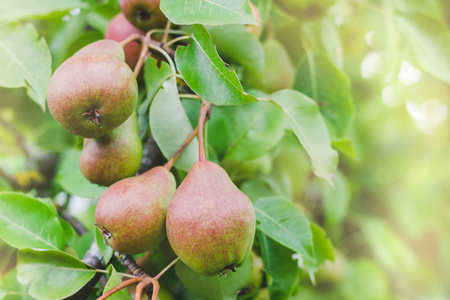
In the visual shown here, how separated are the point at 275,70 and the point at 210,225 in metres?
0.56

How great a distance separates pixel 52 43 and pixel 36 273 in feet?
A: 2.10

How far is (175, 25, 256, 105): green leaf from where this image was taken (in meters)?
0.59

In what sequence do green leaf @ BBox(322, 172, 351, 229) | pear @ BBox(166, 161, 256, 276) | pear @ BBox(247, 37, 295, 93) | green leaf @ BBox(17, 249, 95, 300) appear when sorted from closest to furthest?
pear @ BBox(166, 161, 256, 276) → green leaf @ BBox(17, 249, 95, 300) → pear @ BBox(247, 37, 295, 93) → green leaf @ BBox(322, 172, 351, 229)

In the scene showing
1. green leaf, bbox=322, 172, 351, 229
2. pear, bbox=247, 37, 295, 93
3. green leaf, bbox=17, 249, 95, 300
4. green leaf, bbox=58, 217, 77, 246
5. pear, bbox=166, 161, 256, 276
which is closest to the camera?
pear, bbox=166, 161, 256, 276

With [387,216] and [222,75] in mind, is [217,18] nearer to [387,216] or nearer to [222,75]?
[222,75]

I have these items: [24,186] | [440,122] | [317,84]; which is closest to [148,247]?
[317,84]

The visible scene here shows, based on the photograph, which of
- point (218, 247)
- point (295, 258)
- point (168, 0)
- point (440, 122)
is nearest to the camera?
point (218, 247)

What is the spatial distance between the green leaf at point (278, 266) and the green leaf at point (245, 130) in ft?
0.60

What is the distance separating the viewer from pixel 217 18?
608 mm

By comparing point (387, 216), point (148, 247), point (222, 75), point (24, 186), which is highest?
point (222, 75)

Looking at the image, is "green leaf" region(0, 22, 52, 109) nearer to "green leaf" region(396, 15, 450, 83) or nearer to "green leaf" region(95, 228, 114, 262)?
"green leaf" region(95, 228, 114, 262)

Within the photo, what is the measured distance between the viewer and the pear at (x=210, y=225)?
1.73 feet

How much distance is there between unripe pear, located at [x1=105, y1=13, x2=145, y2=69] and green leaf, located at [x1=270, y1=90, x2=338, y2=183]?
0.27 m

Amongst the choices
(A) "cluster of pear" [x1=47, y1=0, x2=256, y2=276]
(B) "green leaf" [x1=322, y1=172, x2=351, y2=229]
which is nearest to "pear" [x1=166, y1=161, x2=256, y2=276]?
(A) "cluster of pear" [x1=47, y1=0, x2=256, y2=276]
